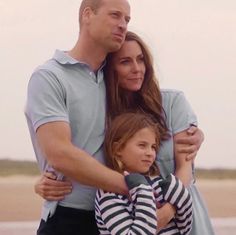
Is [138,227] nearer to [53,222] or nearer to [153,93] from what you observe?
[53,222]

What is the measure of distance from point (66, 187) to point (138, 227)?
0.33 metres

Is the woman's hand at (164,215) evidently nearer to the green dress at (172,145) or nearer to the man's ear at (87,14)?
the green dress at (172,145)

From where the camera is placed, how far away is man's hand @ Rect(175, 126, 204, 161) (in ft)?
7.46

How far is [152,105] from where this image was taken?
7.55 feet

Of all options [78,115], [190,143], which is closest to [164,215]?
[190,143]

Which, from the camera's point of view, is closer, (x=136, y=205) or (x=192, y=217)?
(x=136, y=205)

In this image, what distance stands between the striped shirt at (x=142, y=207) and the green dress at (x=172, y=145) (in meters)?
0.07

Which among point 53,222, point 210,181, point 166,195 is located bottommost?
point 210,181

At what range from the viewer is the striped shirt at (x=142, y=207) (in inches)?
78.7

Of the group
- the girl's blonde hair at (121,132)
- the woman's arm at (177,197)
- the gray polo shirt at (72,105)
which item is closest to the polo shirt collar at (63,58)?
the gray polo shirt at (72,105)

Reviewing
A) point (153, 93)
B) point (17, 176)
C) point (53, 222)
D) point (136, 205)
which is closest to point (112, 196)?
point (136, 205)

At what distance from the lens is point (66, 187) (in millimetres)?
2203

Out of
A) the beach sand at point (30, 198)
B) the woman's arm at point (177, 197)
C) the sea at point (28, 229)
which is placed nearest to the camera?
the woman's arm at point (177, 197)

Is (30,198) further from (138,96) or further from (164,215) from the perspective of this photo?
(164,215)
